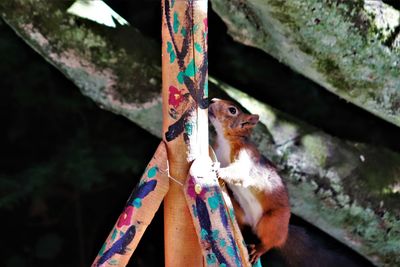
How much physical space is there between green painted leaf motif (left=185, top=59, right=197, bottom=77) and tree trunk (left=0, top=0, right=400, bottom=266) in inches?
25.8

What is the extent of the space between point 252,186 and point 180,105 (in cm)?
43

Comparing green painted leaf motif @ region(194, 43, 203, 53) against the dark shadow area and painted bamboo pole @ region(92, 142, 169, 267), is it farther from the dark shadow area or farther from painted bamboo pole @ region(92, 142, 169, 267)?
the dark shadow area

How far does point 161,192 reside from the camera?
68.0 inches

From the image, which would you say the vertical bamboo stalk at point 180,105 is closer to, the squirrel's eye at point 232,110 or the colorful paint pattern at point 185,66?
the colorful paint pattern at point 185,66

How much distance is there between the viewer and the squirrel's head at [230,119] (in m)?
2.06

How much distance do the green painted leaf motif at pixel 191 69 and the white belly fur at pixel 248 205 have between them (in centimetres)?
46

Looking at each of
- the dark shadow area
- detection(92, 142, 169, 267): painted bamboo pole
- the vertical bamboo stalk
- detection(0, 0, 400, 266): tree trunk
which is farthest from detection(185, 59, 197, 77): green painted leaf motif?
the dark shadow area

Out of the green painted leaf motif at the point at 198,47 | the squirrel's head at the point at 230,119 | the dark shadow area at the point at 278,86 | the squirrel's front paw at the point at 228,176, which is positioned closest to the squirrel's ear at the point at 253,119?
the squirrel's head at the point at 230,119

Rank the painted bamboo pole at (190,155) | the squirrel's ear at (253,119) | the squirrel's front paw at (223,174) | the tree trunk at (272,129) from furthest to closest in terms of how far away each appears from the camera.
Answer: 1. the tree trunk at (272,129)
2. the squirrel's ear at (253,119)
3. the squirrel's front paw at (223,174)
4. the painted bamboo pole at (190,155)

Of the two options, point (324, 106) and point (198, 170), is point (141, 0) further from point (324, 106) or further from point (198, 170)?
point (198, 170)

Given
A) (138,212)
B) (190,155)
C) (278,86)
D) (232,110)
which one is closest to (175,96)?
(190,155)

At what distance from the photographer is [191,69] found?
1.70 metres

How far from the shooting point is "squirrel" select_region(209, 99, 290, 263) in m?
2.08

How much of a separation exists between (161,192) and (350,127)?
162 centimetres
